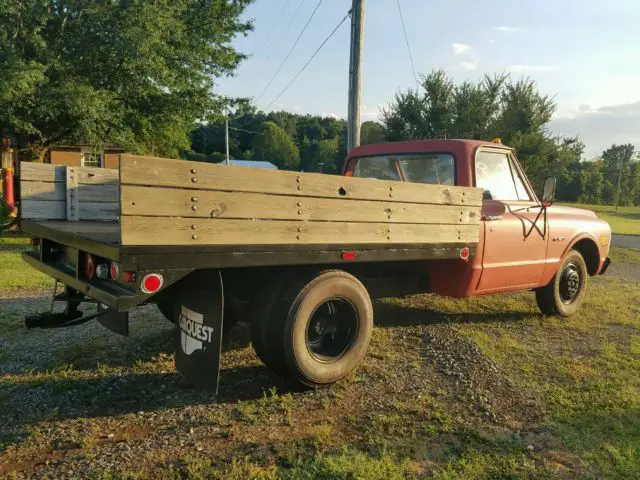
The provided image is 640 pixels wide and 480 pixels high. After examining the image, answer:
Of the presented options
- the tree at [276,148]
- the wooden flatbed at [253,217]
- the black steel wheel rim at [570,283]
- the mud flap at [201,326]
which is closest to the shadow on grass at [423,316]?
the black steel wheel rim at [570,283]

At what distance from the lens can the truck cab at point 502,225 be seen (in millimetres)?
4621

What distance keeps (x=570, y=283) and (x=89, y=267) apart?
207 inches

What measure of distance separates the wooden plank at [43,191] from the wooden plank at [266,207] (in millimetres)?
2361

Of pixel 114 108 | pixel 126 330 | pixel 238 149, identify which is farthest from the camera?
pixel 238 149

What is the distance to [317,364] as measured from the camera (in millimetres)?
3502

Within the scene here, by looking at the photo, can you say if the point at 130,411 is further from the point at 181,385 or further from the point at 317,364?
the point at 317,364

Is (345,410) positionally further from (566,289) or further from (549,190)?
(566,289)

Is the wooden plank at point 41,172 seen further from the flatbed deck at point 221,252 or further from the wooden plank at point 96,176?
the flatbed deck at point 221,252

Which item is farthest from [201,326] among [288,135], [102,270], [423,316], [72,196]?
[288,135]

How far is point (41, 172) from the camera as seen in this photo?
435cm

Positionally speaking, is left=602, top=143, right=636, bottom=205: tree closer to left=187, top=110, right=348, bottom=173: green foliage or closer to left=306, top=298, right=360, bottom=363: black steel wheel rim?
left=187, top=110, right=348, bottom=173: green foliage

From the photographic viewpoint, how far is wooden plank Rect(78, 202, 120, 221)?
465cm

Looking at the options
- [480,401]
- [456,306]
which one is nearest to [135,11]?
[456,306]

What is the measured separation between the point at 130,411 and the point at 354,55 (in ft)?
26.5
